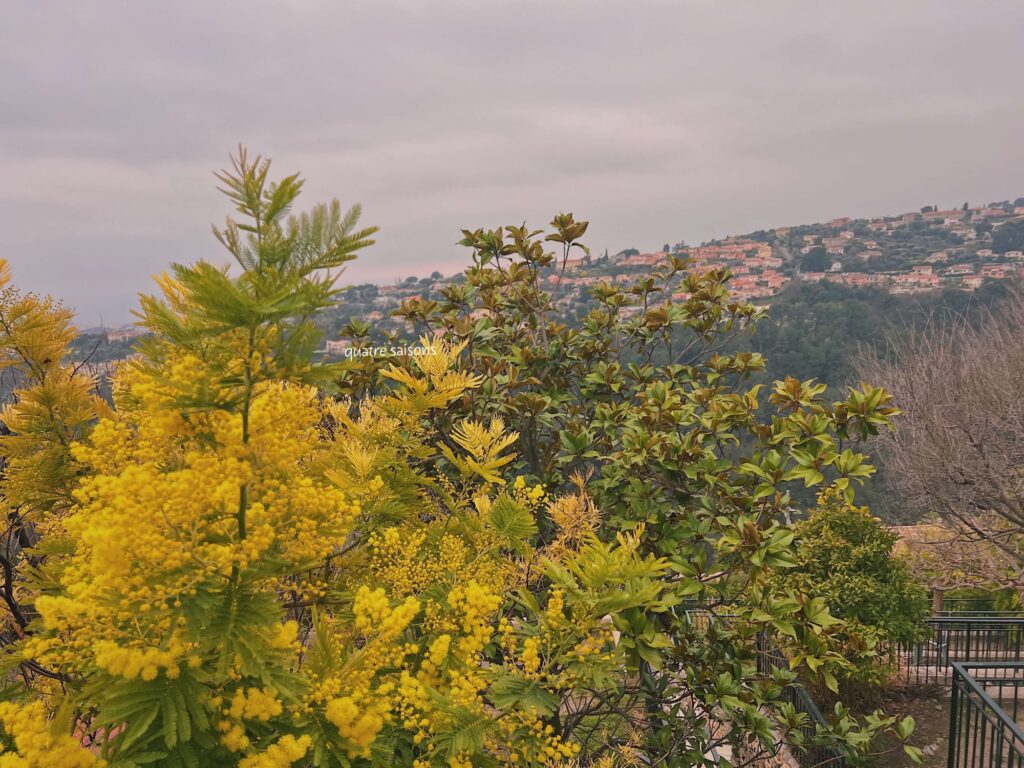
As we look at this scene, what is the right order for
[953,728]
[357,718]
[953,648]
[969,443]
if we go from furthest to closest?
[969,443] < [953,648] < [953,728] < [357,718]

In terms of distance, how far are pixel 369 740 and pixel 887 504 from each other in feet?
69.0

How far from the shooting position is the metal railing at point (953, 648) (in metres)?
→ 8.81

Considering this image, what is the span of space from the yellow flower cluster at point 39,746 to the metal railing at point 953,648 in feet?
28.5

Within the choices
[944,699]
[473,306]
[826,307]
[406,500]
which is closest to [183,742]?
[406,500]

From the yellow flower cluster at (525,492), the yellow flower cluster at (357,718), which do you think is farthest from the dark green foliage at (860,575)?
the yellow flower cluster at (357,718)

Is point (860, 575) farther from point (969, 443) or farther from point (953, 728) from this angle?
point (969, 443)

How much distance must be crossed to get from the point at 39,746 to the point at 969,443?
1442 cm

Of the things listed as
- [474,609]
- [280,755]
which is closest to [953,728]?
[474,609]

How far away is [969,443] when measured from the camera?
40.3 ft

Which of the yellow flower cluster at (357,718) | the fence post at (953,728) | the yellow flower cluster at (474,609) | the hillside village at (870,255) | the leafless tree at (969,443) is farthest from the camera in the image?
the hillside village at (870,255)

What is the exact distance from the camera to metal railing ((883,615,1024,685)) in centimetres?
881

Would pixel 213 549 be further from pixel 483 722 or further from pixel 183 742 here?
pixel 483 722

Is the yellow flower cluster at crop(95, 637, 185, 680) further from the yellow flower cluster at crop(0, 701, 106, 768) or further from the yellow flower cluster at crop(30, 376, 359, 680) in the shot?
the yellow flower cluster at crop(0, 701, 106, 768)

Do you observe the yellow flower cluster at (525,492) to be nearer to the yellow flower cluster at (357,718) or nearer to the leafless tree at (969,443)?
the yellow flower cluster at (357,718)
